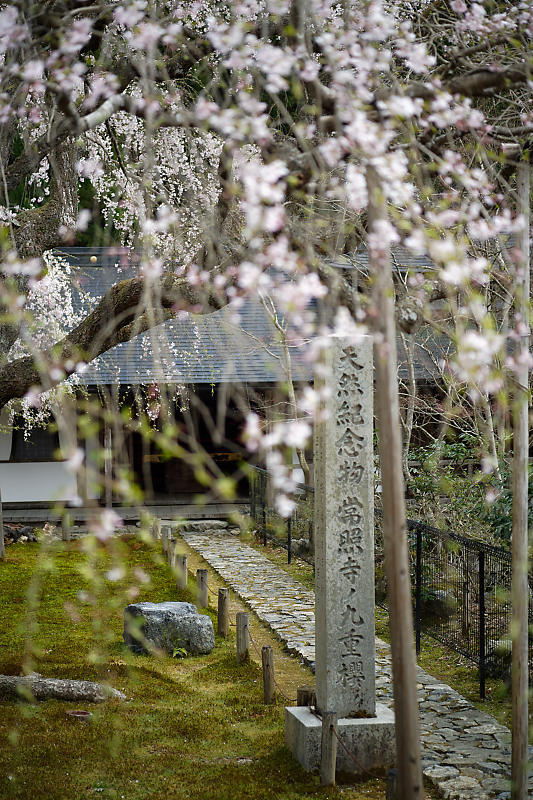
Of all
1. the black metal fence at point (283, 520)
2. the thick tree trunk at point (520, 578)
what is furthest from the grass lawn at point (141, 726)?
the black metal fence at point (283, 520)

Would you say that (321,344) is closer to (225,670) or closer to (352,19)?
(352,19)

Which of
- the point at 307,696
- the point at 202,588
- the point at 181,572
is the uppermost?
the point at 307,696

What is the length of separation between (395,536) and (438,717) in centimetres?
359

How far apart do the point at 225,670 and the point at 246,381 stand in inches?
334

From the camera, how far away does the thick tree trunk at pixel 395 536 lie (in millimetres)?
3588

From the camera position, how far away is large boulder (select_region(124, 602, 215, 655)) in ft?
27.7

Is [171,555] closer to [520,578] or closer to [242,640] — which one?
[242,640]

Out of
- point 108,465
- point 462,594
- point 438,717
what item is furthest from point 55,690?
point 108,465

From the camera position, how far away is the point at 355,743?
5582 millimetres

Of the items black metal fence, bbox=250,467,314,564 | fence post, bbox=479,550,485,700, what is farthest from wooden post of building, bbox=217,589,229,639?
fence post, bbox=479,550,485,700

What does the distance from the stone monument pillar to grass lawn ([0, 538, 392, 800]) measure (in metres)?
0.45

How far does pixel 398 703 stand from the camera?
364 cm

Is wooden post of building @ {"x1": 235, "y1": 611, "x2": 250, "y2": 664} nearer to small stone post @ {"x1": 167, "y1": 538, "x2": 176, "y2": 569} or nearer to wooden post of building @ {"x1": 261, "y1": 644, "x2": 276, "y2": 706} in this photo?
wooden post of building @ {"x1": 261, "y1": 644, "x2": 276, "y2": 706}

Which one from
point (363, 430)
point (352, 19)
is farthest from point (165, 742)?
point (352, 19)
